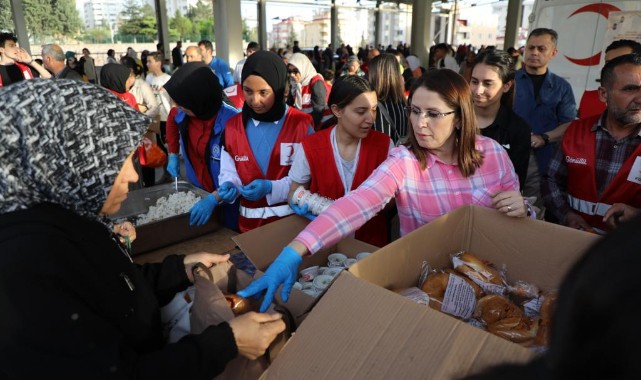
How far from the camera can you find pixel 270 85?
2.35 m

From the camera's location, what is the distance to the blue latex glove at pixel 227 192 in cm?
227

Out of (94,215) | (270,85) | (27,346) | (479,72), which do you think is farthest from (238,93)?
(27,346)

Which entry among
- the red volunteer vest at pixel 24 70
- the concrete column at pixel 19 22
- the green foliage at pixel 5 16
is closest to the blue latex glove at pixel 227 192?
the red volunteer vest at pixel 24 70

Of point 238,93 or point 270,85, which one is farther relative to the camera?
point 238,93

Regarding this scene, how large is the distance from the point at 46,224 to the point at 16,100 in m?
0.26

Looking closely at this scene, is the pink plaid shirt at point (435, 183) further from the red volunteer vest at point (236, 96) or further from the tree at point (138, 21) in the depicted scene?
the tree at point (138, 21)

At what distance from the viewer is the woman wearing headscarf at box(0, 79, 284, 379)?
771mm

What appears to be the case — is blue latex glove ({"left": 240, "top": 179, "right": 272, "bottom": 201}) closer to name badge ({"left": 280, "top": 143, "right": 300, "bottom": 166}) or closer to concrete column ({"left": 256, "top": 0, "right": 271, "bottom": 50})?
name badge ({"left": 280, "top": 143, "right": 300, "bottom": 166})

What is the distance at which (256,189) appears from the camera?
220cm

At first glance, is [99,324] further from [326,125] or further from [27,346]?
[326,125]

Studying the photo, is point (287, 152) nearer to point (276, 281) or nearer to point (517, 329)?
point (276, 281)

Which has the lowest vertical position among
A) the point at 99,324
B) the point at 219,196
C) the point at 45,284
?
the point at 219,196

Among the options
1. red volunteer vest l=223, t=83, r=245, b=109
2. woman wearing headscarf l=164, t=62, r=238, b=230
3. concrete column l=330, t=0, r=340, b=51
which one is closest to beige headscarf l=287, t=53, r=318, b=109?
red volunteer vest l=223, t=83, r=245, b=109

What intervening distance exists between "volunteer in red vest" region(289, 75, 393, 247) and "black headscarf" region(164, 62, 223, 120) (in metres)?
0.88
